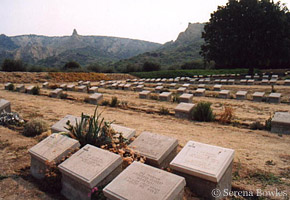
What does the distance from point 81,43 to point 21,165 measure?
12789 cm

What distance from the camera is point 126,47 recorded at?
5305 inches

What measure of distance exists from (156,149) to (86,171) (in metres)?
1.03

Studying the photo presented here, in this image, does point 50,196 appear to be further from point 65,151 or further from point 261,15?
point 261,15

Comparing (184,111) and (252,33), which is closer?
(184,111)

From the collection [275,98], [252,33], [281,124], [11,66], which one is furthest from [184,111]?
[11,66]

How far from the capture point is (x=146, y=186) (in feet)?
7.18

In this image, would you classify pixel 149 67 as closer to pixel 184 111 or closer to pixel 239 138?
pixel 184 111

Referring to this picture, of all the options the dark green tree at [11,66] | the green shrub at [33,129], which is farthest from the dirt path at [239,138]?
the dark green tree at [11,66]

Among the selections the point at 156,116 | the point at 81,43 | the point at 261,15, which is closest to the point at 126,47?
the point at 81,43

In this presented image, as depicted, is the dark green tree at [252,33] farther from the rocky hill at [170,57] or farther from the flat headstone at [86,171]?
the rocky hill at [170,57]

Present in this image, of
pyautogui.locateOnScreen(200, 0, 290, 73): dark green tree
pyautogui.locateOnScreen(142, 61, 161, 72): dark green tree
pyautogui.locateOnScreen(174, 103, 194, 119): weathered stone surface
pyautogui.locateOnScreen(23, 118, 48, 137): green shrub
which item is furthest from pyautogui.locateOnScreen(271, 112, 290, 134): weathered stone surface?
pyautogui.locateOnScreen(142, 61, 161, 72): dark green tree

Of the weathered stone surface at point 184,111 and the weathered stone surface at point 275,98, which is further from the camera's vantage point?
the weathered stone surface at point 275,98

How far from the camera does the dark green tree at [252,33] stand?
1980cm

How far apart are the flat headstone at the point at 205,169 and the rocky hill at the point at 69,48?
6992cm
